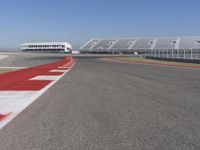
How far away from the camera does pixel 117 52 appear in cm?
9650

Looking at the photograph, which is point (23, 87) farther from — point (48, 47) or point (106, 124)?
point (48, 47)

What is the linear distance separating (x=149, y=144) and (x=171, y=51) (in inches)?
1325

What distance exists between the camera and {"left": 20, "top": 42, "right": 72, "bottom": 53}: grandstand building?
126000mm

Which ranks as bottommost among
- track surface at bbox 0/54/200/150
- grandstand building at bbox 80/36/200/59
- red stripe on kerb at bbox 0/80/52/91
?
track surface at bbox 0/54/200/150

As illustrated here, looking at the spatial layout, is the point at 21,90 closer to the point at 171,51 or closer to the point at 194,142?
the point at 194,142

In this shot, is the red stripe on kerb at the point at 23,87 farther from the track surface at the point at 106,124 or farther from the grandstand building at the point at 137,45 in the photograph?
the grandstand building at the point at 137,45

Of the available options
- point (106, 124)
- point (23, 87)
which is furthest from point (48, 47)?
point (106, 124)

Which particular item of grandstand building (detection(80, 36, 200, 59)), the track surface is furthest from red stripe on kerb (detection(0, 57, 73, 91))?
grandstand building (detection(80, 36, 200, 59))

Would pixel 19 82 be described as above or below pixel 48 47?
below

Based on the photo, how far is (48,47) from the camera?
128000 millimetres

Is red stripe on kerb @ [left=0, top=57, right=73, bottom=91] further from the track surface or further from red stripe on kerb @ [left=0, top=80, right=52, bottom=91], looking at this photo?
the track surface

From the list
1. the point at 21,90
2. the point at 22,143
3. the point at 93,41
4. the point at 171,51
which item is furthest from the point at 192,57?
the point at 93,41

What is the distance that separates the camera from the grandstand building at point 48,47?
126000mm

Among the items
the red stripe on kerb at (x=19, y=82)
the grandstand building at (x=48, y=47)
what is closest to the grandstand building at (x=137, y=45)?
the grandstand building at (x=48, y=47)
